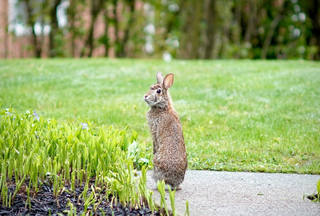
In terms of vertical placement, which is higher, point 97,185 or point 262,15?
point 262,15

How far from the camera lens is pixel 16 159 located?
163 inches

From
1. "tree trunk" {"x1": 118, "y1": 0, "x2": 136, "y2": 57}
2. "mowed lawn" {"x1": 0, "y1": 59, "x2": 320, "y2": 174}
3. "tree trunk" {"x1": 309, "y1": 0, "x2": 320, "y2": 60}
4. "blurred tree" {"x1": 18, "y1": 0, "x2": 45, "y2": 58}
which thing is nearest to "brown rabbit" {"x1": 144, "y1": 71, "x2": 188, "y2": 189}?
"mowed lawn" {"x1": 0, "y1": 59, "x2": 320, "y2": 174}

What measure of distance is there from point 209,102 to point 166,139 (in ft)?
16.6

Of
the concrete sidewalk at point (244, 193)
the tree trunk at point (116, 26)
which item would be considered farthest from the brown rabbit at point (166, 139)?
the tree trunk at point (116, 26)

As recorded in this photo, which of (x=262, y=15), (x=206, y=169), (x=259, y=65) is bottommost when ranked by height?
(x=206, y=169)

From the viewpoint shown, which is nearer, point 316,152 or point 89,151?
point 89,151

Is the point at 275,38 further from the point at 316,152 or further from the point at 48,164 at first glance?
the point at 48,164

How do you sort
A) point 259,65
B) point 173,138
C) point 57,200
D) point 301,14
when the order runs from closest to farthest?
1. point 57,200
2. point 173,138
3. point 259,65
4. point 301,14

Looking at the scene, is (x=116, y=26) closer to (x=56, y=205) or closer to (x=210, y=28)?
(x=210, y=28)

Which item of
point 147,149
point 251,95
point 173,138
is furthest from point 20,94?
point 173,138

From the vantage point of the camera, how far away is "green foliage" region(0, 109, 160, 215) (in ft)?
12.3

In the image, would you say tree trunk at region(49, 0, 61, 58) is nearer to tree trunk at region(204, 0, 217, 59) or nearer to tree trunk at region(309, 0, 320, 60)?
tree trunk at region(204, 0, 217, 59)

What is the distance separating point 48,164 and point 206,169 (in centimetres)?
229

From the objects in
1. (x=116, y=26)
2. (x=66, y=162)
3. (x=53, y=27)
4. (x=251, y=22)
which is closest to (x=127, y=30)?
(x=116, y=26)
